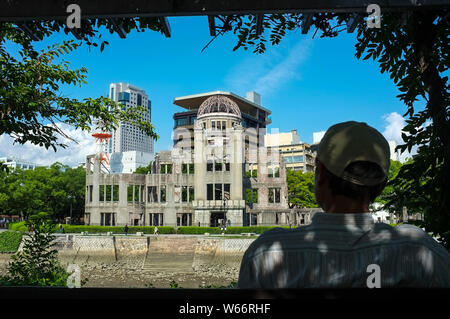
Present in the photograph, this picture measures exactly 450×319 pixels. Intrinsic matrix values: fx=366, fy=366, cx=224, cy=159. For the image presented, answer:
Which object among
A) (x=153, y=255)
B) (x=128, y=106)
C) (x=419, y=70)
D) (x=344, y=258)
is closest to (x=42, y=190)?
(x=153, y=255)

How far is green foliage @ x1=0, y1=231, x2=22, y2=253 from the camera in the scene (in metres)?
24.4

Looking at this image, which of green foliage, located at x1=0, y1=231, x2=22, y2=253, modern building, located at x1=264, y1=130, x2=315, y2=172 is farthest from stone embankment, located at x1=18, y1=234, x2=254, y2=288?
modern building, located at x1=264, y1=130, x2=315, y2=172

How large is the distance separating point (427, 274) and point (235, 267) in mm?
26273

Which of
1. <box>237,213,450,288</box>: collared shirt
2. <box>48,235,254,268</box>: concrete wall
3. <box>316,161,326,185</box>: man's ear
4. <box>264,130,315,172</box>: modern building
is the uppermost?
<box>264,130,315,172</box>: modern building

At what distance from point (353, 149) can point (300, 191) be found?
42.1 metres

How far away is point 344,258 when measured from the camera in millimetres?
1157

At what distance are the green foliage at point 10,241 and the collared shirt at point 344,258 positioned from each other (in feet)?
88.8

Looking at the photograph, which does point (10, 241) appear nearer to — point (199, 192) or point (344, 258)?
point (199, 192)

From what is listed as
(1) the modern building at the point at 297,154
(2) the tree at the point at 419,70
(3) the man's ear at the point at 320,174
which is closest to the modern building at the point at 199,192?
(1) the modern building at the point at 297,154

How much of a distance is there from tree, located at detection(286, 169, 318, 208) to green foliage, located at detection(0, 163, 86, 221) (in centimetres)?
2348

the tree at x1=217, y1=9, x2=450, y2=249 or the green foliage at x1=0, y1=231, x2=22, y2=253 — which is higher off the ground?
the tree at x1=217, y1=9, x2=450, y2=249

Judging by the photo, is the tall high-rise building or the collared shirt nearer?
the collared shirt

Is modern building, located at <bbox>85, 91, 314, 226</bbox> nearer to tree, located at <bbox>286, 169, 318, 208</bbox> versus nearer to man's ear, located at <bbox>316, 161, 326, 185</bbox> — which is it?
tree, located at <bbox>286, 169, 318, 208</bbox>

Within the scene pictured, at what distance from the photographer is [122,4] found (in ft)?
7.86
